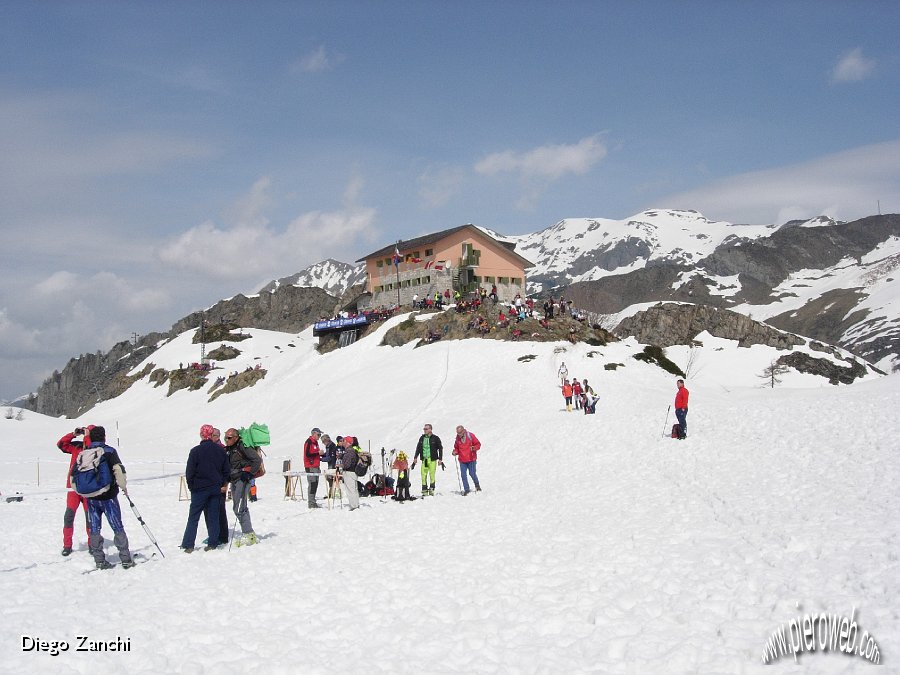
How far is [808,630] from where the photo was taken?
6.91 m

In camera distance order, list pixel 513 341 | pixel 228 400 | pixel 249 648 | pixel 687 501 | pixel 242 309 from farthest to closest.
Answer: pixel 242 309 → pixel 228 400 → pixel 513 341 → pixel 687 501 → pixel 249 648

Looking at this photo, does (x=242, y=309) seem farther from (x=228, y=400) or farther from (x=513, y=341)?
(x=513, y=341)

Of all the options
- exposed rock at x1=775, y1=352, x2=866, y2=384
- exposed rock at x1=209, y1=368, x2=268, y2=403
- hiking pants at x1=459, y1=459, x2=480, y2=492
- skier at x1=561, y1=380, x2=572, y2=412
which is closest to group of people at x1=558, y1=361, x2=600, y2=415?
skier at x1=561, y1=380, x2=572, y2=412

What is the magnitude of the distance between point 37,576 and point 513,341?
137 ft

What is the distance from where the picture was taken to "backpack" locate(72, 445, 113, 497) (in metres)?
10.5

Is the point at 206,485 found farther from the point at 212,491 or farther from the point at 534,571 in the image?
the point at 534,571

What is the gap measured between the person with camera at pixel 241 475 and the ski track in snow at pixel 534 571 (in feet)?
1.48

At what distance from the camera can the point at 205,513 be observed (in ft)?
38.7

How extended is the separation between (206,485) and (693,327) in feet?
347

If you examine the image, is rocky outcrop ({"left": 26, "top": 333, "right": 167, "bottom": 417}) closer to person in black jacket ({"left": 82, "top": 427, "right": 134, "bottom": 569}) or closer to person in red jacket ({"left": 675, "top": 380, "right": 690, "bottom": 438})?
person in red jacket ({"left": 675, "top": 380, "right": 690, "bottom": 438})

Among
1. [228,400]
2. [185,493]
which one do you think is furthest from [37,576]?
[228,400]

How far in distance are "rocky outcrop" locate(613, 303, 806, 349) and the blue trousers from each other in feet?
312

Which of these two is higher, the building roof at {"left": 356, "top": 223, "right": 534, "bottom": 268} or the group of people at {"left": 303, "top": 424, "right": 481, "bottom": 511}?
the building roof at {"left": 356, "top": 223, "right": 534, "bottom": 268}

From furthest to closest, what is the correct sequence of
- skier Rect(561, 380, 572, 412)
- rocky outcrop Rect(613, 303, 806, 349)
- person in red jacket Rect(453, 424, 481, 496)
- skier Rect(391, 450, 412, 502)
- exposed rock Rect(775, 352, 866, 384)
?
rocky outcrop Rect(613, 303, 806, 349)
exposed rock Rect(775, 352, 866, 384)
skier Rect(561, 380, 572, 412)
person in red jacket Rect(453, 424, 481, 496)
skier Rect(391, 450, 412, 502)
